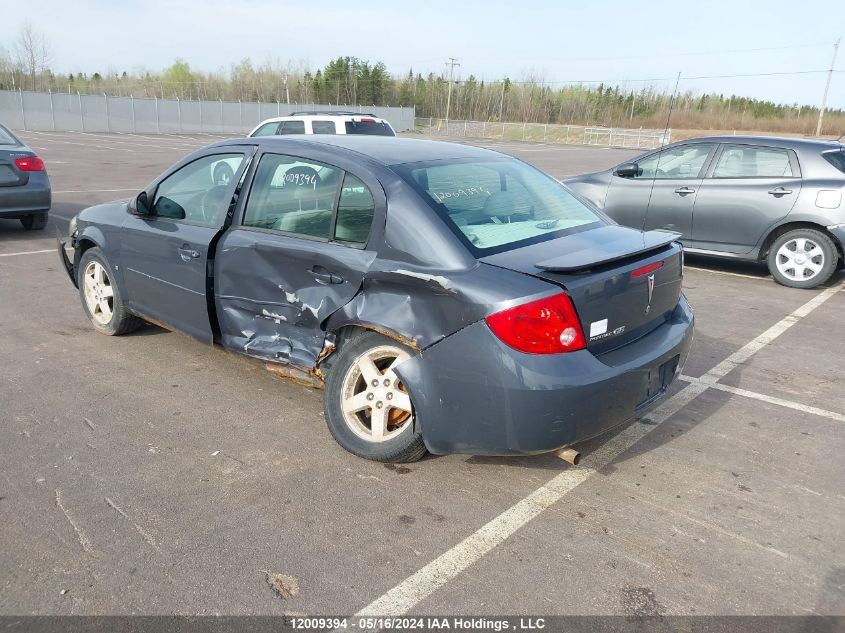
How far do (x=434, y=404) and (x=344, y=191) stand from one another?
1.32 meters

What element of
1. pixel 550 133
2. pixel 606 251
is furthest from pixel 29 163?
pixel 550 133

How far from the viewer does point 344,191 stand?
12.6ft

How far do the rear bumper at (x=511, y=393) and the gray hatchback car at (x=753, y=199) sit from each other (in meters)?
5.47

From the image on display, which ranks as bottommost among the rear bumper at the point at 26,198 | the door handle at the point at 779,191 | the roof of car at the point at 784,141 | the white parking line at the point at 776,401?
the white parking line at the point at 776,401

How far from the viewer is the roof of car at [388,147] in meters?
3.95

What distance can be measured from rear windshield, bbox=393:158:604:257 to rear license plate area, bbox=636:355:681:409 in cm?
87

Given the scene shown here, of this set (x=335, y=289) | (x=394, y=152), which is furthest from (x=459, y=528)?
A: (x=394, y=152)

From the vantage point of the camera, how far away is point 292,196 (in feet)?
13.5

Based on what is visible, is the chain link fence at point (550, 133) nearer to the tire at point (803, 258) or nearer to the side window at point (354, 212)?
the tire at point (803, 258)

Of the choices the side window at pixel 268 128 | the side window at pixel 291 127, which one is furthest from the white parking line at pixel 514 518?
the side window at pixel 268 128

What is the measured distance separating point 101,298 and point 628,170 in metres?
6.30

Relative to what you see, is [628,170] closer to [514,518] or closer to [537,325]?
[537,325]

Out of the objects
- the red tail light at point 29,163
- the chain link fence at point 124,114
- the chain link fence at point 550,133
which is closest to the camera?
the red tail light at point 29,163

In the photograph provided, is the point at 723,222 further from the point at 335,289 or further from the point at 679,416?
the point at 335,289
